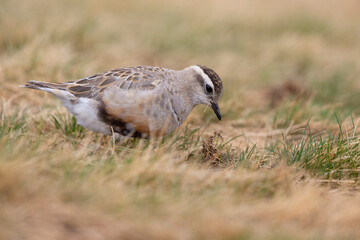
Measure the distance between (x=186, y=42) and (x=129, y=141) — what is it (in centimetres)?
558

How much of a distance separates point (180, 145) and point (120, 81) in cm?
99

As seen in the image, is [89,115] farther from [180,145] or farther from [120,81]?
[180,145]

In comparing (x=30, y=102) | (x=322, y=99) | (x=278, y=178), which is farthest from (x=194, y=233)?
(x=322, y=99)

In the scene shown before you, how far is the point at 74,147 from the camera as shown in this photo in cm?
518

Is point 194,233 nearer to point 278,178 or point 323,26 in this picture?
point 278,178

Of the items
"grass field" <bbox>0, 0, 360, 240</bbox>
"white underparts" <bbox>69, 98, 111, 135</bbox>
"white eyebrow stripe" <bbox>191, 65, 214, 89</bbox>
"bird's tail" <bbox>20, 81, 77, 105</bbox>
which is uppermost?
"white eyebrow stripe" <bbox>191, 65, 214, 89</bbox>

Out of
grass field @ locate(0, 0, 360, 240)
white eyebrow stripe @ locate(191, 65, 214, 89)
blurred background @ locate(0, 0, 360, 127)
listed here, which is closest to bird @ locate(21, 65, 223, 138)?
white eyebrow stripe @ locate(191, 65, 214, 89)

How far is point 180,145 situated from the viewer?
5.45m

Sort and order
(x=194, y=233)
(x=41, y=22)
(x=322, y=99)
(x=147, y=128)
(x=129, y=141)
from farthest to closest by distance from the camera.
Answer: (x=41, y=22) → (x=322, y=99) → (x=129, y=141) → (x=147, y=128) → (x=194, y=233)

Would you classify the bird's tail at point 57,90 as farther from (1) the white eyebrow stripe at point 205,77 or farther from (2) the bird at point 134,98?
(1) the white eyebrow stripe at point 205,77

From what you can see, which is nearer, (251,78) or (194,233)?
(194,233)

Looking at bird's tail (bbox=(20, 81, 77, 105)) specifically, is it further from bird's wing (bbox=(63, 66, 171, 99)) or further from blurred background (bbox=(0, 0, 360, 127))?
blurred background (bbox=(0, 0, 360, 127))

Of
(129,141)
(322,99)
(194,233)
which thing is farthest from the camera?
(322,99)

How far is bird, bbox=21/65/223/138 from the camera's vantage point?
5.05m
